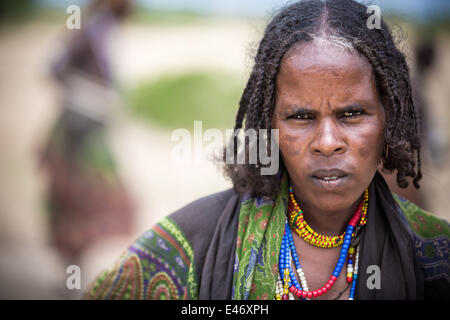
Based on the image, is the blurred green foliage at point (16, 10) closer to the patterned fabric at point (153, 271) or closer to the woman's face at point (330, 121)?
the patterned fabric at point (153, 271)

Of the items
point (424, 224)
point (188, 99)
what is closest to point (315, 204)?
point (424, 224)

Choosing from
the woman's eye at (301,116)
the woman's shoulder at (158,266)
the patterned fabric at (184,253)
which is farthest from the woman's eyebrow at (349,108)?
the woman's shoulder at (158,266)

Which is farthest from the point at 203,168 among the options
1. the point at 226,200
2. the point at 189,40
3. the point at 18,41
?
the point at 226,200

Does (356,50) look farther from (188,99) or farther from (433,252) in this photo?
(188,99)

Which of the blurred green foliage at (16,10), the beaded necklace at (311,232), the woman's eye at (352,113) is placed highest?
the blurred green foliage at (16,10)

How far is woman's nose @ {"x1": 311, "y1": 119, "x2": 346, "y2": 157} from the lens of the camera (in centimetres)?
165

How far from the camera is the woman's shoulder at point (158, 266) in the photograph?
1866 mm

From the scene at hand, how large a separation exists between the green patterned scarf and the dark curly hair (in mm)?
95

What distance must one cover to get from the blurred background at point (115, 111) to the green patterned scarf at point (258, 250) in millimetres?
601

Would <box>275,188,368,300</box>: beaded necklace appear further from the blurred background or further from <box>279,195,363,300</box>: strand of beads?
the blurred background

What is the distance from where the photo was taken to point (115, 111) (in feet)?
16.7

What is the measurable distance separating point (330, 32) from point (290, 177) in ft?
1.89

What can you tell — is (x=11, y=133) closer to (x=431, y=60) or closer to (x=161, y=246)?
(x=431, y=60)

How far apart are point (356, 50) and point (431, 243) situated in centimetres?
79
